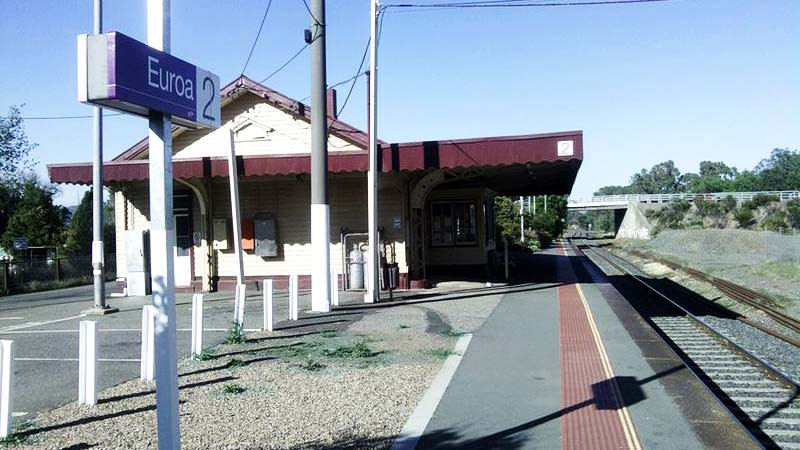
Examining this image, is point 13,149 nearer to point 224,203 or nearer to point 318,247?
point 224,203

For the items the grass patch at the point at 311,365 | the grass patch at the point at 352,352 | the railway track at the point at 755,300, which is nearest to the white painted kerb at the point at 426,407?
the grass patch at the point at 352,352

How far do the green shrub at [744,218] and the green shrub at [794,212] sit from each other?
505 centimetres

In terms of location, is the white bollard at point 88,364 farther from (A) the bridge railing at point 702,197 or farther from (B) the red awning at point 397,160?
(A) the bridge railing at point 702,197

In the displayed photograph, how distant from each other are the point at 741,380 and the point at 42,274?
27506 millimetres

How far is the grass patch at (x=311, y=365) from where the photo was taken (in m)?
8.47

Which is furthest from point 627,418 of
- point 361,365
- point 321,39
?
point 321,39

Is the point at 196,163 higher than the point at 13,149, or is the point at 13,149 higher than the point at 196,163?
the point at 13,149

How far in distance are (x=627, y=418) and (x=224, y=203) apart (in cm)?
1556

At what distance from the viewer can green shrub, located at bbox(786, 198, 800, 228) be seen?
6644 cm

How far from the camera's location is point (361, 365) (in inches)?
344

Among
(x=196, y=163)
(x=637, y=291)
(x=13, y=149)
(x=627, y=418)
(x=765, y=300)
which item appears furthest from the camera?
(x=13, y=149)

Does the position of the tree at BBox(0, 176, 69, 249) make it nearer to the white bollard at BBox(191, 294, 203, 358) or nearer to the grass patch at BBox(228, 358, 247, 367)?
the white bollard at BBox(191, 294, 203, 358)

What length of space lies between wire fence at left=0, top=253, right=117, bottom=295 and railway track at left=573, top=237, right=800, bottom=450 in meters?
22.6

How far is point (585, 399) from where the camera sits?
7035mm
